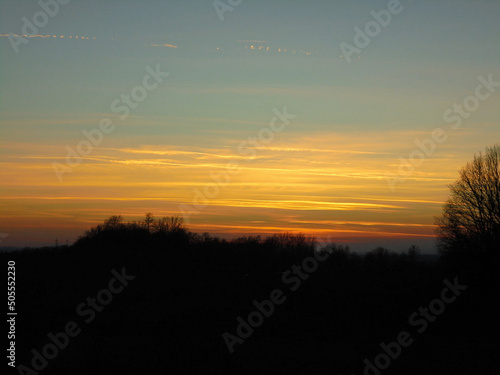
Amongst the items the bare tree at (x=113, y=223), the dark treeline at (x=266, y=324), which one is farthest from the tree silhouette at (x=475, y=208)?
the bare tree at (x=113, y=223)

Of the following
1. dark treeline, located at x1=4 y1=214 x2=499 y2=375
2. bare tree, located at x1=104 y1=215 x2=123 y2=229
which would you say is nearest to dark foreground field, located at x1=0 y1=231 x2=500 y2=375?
dark treeline, located at x1=4 y1=214 x2=499 y2=375

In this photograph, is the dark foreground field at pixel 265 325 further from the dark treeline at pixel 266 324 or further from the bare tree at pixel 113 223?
the bare tree at pixel 113 223

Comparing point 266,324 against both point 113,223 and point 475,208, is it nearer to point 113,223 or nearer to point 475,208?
point 475,208

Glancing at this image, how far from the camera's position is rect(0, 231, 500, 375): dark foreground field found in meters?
14.9

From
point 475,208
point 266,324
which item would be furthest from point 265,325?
point 475,208

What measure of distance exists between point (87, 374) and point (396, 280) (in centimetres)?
2605

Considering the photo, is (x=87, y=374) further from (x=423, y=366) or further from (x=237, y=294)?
(x=237, y=294)

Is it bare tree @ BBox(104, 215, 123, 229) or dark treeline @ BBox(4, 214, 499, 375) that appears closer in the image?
dark treeline @ BBox(4, 214, 499, 375)

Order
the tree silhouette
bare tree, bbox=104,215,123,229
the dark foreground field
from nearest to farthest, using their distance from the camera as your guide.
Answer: the dark foreground field, the tree silhouette, bare tree, bbox=104,215,123,229

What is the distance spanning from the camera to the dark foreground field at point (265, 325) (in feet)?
48.9

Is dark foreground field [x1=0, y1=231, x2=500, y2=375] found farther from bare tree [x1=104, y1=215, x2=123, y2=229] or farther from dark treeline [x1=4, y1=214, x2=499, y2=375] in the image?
bare tree [x1=104, y1=215, x2=123, y2=229]

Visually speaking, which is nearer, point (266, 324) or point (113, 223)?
point (266, 324)

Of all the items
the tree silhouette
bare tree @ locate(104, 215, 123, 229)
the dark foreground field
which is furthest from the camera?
bare tree @ locate(104, 215, 123, 229)

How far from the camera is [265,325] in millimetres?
20859
